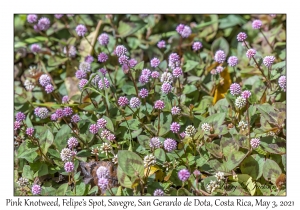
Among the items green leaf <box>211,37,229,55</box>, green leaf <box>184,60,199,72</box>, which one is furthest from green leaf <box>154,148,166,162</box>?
green leaf <box>211,37,229,55</box>

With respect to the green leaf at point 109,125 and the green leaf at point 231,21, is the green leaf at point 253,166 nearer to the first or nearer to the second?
the green leaf at point 109,125

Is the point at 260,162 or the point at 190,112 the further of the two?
the point at 190,112

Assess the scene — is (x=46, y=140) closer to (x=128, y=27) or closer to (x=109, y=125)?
(x=109, y=125)

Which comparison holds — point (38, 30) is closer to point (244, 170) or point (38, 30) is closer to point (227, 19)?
point (227, 19)

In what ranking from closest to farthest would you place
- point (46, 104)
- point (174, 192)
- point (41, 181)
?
point (174, 192)
point (41, 181)
point (46, 104)

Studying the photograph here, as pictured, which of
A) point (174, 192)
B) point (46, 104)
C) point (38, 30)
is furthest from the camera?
point (38, 30)

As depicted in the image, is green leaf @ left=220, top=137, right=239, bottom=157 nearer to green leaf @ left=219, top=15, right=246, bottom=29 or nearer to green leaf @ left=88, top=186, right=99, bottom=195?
green leaf @ left=88, top=186, right=99, bottom=195

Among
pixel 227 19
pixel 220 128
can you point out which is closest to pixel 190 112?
pixel 220 128
